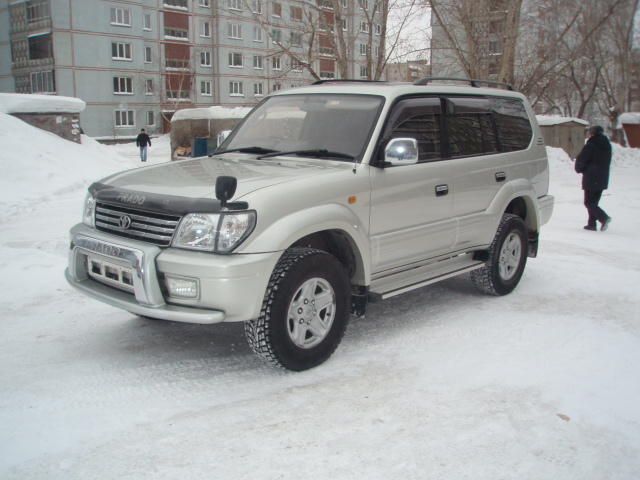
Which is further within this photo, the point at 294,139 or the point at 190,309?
the point at 294,139

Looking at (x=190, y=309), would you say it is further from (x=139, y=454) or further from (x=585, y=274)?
(x=585, y=274)

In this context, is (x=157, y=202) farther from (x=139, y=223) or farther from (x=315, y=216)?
(x=315, y=216)

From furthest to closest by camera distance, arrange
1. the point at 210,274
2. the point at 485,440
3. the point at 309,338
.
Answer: the point at 309,338
the point at 210,274
the point at 485,440

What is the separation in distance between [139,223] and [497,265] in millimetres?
3564

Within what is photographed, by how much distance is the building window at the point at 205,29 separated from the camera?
2304 inches

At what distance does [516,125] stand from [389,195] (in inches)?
96.2

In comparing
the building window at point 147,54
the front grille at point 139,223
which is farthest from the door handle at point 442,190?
the building window at point 147,54

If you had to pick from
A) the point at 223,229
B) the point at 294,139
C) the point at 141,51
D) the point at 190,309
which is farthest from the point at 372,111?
the point at 141,51

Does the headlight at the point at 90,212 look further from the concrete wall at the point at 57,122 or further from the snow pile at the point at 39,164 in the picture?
the concrete wall at the point at 57,122

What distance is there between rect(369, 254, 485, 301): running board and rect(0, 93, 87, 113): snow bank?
14.0 metres

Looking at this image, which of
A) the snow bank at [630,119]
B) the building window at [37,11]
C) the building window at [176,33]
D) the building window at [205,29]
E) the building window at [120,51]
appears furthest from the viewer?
the building window at [205,29]

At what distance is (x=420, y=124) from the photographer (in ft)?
18.1

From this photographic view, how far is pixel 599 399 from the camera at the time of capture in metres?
4.22

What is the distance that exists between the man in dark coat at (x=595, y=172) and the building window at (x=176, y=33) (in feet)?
169
